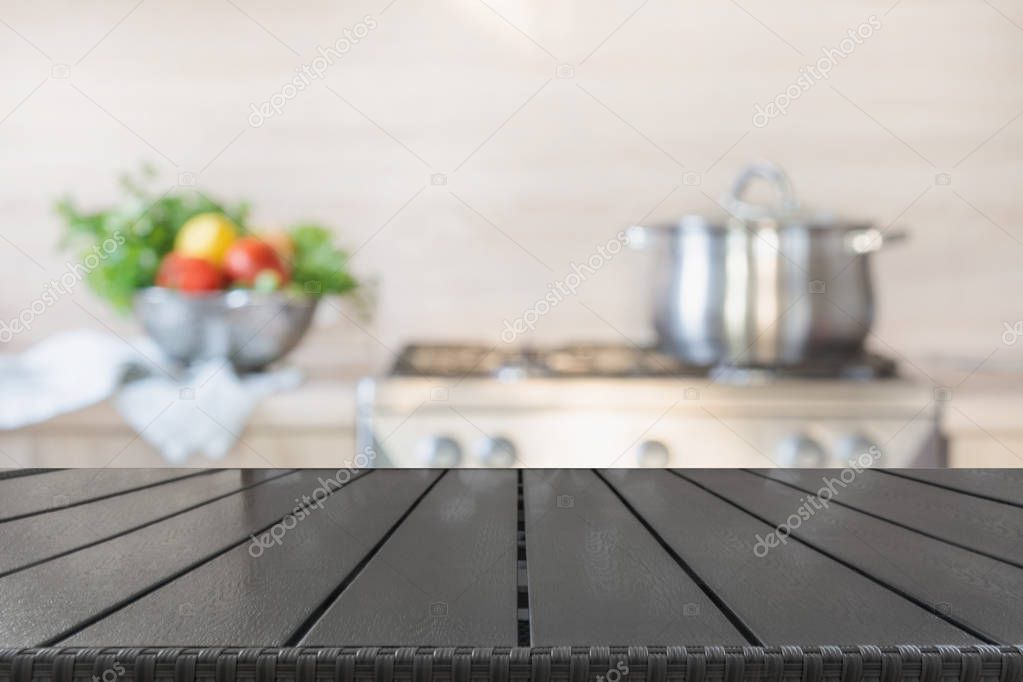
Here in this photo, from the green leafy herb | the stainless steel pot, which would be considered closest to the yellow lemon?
the green leafy herb

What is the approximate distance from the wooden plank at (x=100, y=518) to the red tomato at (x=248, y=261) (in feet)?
2.73

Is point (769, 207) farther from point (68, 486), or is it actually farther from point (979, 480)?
point (68, 486)

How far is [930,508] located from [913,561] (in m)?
0.13

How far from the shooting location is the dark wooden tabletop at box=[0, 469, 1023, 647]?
308 millimetres

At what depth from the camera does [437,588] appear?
34 centimetres

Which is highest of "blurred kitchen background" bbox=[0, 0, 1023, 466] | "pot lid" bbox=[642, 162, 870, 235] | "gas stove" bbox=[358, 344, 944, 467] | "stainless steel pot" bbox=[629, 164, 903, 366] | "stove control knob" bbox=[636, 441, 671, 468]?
"blurred kitchen background" bbox=[0, 0, 1023, 466]

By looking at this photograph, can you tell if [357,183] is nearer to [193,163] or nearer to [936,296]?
[193,163]

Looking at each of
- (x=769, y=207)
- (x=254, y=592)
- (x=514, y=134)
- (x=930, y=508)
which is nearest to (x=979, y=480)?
(x=930, y=508)

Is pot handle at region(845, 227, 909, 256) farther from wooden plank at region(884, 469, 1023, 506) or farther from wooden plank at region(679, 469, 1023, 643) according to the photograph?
wooden plank at region(679, 469, 1023, 643)

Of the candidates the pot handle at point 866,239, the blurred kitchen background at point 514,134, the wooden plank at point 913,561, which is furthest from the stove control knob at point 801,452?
the wooden plank at point 913,561

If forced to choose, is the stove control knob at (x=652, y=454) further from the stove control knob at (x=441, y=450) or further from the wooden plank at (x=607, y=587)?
the wooden plank at (x=607, y=587)

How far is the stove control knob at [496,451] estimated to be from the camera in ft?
3.93

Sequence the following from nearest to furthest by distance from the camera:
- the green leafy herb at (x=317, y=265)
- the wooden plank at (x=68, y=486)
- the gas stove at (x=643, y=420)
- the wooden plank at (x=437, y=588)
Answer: the wooden plank at (x=437, y=588) < the wooden plank at (x=68, y=486) < the gas stove at (x=643, y=420) < the green leafy herb at (x=317, y=265)

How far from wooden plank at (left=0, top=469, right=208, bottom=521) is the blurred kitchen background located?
42.9 inches
